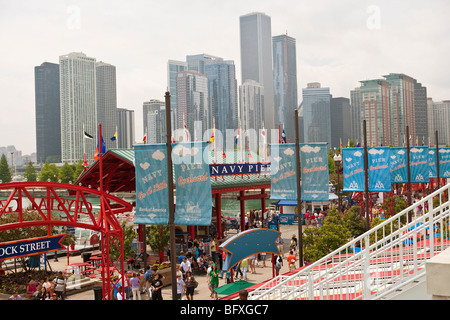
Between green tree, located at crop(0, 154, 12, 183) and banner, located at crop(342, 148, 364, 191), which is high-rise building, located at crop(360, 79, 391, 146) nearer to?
banner, located at crop(342, 148, 364, 191)

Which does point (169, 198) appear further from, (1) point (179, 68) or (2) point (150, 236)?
(1) point (179, 68)

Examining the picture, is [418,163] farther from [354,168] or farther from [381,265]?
[381,265]

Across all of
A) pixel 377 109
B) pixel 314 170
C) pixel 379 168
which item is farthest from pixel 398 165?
pixel 377 109

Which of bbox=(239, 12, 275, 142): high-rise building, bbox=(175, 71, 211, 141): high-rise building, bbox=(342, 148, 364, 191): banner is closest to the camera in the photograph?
bbox=(342, 148, 364, 191): banner

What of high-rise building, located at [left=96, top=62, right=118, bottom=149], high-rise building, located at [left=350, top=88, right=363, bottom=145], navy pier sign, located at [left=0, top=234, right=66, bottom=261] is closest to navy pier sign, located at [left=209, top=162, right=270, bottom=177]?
navy pier sign, located at [left=0, top=234, right=66, bottom=261]

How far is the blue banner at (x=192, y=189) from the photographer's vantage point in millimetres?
14117

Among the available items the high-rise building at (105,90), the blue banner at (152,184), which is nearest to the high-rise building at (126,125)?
the high-rise building at (105,90)

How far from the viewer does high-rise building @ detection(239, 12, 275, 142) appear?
467ft

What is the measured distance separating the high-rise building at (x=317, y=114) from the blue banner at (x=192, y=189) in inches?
6265

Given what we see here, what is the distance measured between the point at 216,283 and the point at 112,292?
4.47m

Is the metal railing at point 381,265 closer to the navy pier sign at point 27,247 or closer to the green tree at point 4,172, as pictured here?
the navy pier sign at point 27,247

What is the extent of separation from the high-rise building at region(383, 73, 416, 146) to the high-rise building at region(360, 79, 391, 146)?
163 cm
